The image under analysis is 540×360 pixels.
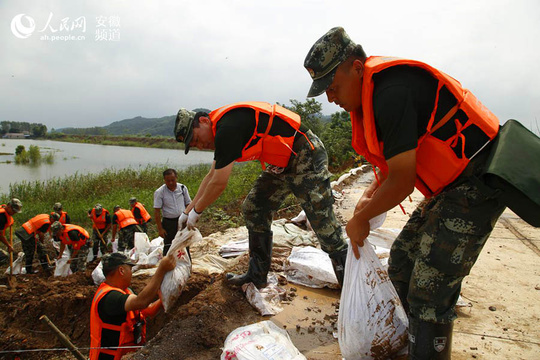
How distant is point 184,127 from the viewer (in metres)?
2.57

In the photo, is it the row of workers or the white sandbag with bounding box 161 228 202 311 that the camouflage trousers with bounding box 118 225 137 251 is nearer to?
the row of workers

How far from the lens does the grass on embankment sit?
8.32 metres

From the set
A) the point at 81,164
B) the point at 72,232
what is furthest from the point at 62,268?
the point at 81,164

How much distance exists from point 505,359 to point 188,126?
255cm

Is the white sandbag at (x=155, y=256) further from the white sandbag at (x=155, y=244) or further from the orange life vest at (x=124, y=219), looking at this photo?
the orange life vest at (x=124, y=219)

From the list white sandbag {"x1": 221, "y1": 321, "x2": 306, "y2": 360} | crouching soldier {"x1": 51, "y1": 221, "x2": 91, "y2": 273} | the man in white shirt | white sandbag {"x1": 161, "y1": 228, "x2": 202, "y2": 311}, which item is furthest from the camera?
crouching soldier {"x1": 51, "y1": 221, "x2": 91, "y2": 273}

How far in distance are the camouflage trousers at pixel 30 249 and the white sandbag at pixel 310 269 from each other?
201 inches

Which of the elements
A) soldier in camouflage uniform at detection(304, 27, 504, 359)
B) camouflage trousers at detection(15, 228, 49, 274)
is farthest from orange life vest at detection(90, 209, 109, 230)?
soldier in camouflage uniform at detection(304, 27, 504, 359)

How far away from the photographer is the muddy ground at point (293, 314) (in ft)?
7.32

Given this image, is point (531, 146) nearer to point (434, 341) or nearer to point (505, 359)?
point (434, 341)

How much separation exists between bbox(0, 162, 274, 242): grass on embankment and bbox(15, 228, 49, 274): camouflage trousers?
2.04 m

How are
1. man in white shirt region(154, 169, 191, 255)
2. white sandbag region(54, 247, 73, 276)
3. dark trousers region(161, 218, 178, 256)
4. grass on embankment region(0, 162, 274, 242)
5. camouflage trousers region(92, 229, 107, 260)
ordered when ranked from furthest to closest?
1. grass on embankment region(0, 162, 274, 242)
2. camouflage trousers region(92, 229, 107, 260)
3. white sandbag region(54, 247, 73, 276)
4. dark trousers region(161, 218, 178, 256)
5. man in white shirt region(154, 169, 191, 255)

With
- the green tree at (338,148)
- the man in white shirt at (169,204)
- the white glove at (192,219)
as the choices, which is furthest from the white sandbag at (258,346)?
the green tree at (338,148)

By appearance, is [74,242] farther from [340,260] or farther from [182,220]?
[340,260]
